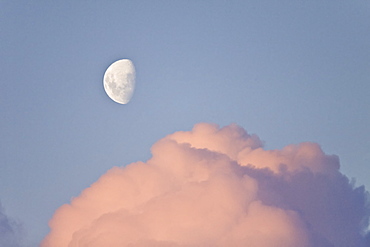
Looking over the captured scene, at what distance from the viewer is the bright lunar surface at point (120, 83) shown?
13612 centimetres

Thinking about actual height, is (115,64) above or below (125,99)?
above

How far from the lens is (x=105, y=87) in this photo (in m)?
137

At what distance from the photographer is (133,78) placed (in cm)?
13762

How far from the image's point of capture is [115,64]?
459 feet

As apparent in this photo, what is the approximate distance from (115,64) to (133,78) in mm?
6303

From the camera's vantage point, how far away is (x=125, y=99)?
445 feet

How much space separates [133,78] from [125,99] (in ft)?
18.7

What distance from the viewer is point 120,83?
137m

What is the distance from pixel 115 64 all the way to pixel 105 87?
6720mm

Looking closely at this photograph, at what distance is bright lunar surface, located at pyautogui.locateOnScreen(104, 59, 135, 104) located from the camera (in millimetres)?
136125

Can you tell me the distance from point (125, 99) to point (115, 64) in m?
10.1
